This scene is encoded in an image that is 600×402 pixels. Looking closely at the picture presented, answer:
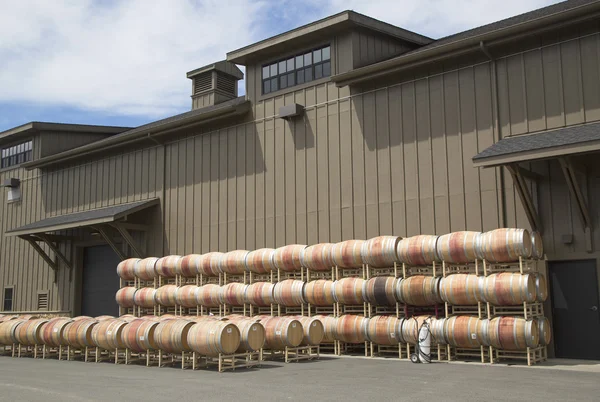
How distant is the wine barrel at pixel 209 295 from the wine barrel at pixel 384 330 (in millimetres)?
5943

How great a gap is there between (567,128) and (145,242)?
1753cm

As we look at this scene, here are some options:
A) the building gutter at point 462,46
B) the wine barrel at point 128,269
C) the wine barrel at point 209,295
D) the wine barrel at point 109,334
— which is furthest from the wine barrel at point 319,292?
the wine barrel at point 128,269

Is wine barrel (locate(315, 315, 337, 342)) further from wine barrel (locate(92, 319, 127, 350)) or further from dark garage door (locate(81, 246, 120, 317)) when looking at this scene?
dark garage door (locate(81, 246, 120, 317))

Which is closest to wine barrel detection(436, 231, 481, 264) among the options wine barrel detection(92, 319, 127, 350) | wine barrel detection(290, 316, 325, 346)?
wine barrel detection(290, 316, 325, 346)

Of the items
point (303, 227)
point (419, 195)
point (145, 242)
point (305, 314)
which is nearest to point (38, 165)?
point (145, 242)

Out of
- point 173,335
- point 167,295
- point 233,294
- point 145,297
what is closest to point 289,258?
point 233,294

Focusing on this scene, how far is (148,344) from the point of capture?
1659 centimetres

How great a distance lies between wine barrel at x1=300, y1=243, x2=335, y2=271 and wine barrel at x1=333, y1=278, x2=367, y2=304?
81 centimetres

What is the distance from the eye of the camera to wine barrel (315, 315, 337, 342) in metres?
17.9

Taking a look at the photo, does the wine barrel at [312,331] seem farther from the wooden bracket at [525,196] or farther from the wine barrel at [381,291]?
the wooden bracket at [525,196]

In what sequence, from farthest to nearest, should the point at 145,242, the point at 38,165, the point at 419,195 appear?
Result: the point at 38,165
the point at 145,242
the point at 419,195

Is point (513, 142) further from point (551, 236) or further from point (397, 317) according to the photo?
point (397, 317)

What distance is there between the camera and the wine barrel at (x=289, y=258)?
774 inches

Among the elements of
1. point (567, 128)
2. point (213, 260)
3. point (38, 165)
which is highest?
point (38, 165)
